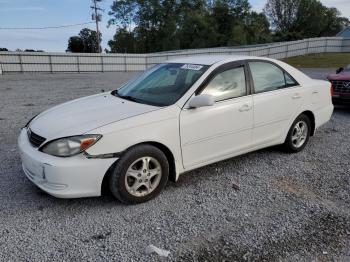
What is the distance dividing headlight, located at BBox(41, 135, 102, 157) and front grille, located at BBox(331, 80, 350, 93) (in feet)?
22.6

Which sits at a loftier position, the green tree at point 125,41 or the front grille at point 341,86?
the green tree at point 125,41

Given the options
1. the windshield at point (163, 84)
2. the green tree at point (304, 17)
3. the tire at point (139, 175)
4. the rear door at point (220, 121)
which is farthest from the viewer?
the green tree at point (304, 17)

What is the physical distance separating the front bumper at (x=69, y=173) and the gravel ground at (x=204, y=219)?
278mm

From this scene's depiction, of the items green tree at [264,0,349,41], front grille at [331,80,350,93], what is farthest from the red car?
green tree at [264,0,349,41]

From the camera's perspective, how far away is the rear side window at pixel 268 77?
4562 mm

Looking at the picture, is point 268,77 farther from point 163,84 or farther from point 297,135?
point 163,84

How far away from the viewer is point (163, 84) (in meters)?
4.39

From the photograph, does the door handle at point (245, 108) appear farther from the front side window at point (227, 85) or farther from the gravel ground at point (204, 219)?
the gravel ground at point (204, 219)

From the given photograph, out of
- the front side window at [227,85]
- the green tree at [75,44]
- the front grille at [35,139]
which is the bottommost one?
the front grille at [35,139]

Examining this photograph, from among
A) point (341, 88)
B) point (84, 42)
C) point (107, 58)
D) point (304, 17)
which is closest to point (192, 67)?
point (341, 88)

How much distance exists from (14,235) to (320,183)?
343 cm

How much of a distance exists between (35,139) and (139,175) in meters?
1.15

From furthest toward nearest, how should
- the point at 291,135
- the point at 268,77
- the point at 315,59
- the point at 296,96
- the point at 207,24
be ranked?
the point at 207,24, the point at 315,59, the point at 291,135, the point at 296,96, the point at 268,77

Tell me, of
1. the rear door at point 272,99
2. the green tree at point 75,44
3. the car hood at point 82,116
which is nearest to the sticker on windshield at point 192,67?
the rear door at point 272,99
